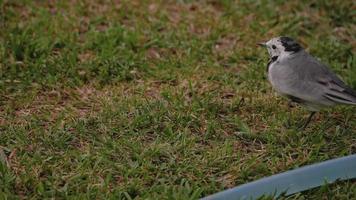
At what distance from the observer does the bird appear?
4492 millimetres

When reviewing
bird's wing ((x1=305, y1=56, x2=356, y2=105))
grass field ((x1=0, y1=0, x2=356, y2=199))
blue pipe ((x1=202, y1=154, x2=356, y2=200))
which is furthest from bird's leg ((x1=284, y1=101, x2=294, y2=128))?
blue pipe ((x1=202, y1=154, x2=356, y2=200))

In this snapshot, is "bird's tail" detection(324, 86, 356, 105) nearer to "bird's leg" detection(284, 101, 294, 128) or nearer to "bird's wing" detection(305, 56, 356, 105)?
"bird's wing" detection(305, 56, 356, 105)

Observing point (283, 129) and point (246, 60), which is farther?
point (246, 60)

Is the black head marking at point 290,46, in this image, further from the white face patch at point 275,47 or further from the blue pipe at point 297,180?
the blue pipe at point 297,180

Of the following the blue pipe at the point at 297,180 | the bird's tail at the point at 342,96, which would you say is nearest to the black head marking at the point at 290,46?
the bird's tail at the point at 342,96

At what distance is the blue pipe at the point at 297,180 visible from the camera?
12.8ft

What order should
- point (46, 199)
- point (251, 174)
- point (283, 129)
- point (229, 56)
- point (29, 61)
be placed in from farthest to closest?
point (229, 56) → point (29, 61) → point (283, 129) → point (251, 174) → point (46, 199)

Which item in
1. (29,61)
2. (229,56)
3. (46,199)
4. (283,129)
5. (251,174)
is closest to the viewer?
(46,199)

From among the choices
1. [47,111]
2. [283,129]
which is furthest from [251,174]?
[47,111]

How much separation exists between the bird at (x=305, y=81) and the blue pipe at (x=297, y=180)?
1.59 feet

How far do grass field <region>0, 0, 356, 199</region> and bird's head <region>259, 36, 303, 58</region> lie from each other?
0.47m

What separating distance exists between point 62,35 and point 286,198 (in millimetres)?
2914

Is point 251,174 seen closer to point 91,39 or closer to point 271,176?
point 271,176

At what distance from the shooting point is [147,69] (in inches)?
222
